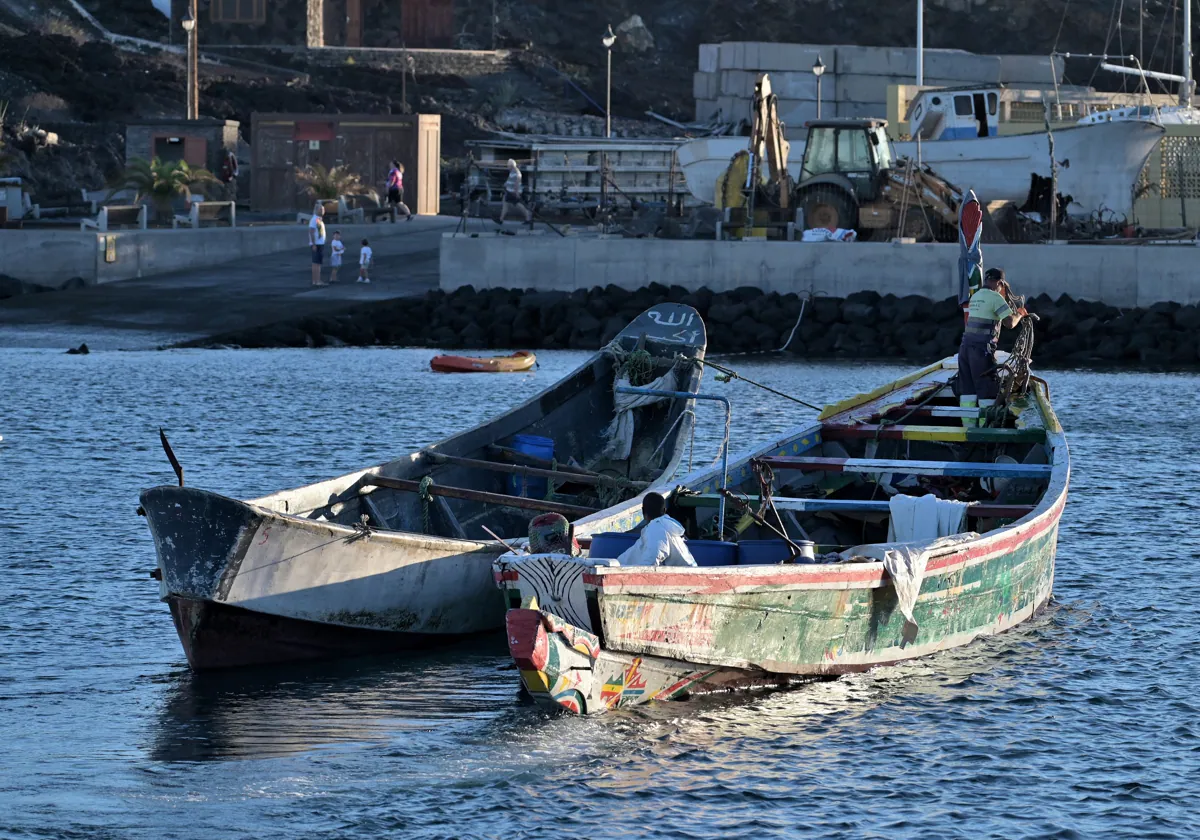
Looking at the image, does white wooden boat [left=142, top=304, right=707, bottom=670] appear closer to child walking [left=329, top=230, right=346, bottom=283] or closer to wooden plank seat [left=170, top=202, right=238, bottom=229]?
child walking [left=329, top=230, right=346, bottom=283]

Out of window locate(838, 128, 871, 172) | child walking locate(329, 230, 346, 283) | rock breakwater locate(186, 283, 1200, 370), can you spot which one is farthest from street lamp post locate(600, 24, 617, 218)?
child walking locate(329, 230, 346, 283)

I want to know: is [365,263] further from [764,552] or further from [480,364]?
[764,552]

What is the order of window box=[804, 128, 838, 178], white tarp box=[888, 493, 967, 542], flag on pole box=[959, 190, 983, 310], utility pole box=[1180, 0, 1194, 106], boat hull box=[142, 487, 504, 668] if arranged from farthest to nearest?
utility pole box=[1180, 0, 1194, 106] → window box=[804, 128, 838, 178] → flag on pole box=[959, 190, 983, 310] → white tarp box=[888, 493, 967, 542] → boat hull box=[142, 487, 504, 668]

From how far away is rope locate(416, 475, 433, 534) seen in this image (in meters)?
16.9

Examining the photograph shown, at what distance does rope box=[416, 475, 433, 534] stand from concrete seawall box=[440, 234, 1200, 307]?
26.0 m

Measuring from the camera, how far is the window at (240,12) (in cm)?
8850

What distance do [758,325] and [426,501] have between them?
24711mm

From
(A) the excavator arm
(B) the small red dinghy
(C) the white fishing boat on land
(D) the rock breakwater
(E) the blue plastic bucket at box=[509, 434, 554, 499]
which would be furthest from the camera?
(C) the white fishing boat on land

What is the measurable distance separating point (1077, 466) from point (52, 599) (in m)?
14.9

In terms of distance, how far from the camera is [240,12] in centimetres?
8888

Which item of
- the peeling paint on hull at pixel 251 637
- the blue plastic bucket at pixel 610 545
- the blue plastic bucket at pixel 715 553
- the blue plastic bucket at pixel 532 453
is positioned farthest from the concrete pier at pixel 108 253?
the blue plastic bucket at pixel 715 553

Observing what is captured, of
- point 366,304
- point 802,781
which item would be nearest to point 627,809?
point 802,781

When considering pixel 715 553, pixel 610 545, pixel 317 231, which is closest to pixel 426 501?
pixel 610 545

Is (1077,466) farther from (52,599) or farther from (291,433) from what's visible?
(52,599)
